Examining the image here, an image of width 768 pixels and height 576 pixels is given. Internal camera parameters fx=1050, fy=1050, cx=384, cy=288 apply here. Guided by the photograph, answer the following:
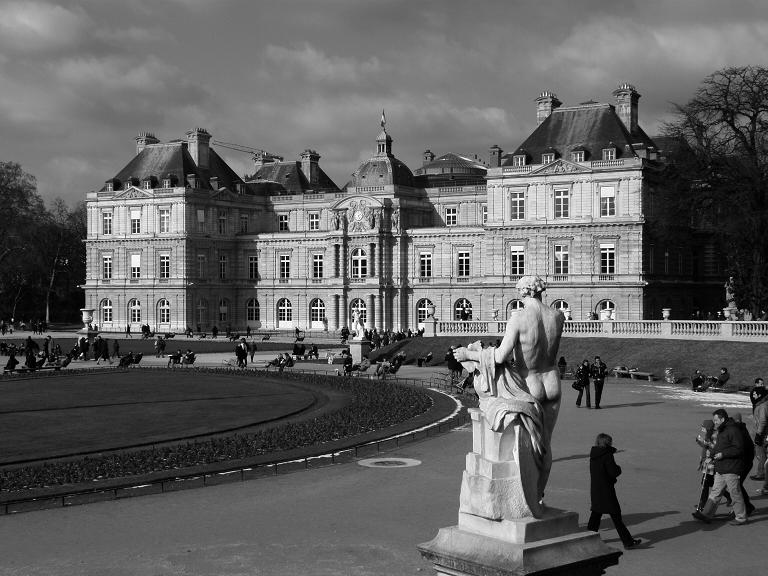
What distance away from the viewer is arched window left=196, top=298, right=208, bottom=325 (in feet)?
336

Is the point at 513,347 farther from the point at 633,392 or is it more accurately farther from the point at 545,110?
the point at 545,110

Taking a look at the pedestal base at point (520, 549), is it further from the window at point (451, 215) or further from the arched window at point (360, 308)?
the window at point (451, 215)

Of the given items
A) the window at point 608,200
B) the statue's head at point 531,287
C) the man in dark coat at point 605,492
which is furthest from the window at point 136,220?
the statue's head at point 531,287

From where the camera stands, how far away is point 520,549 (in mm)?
10461

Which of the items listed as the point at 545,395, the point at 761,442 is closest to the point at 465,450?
the point at 761,442

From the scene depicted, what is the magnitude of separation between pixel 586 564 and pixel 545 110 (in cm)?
8106

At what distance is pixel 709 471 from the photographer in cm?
1898

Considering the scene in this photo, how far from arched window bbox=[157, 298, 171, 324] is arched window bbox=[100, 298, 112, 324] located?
5.99m

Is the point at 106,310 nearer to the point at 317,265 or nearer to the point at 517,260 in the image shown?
the point at 317,265

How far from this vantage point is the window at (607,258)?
263ft

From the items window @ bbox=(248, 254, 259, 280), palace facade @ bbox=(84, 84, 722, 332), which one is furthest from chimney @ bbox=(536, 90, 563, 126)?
window @ bbox=(248, 254, 259, 280)

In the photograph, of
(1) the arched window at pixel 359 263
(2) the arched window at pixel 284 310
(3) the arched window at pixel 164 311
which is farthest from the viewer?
(3) the arched window at pixel 164 311

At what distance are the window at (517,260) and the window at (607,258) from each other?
6.51m

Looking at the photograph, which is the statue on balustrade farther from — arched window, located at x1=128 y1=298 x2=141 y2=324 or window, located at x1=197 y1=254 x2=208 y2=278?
arched window, located at x1=128 y1=298 x2=141 y2=324
